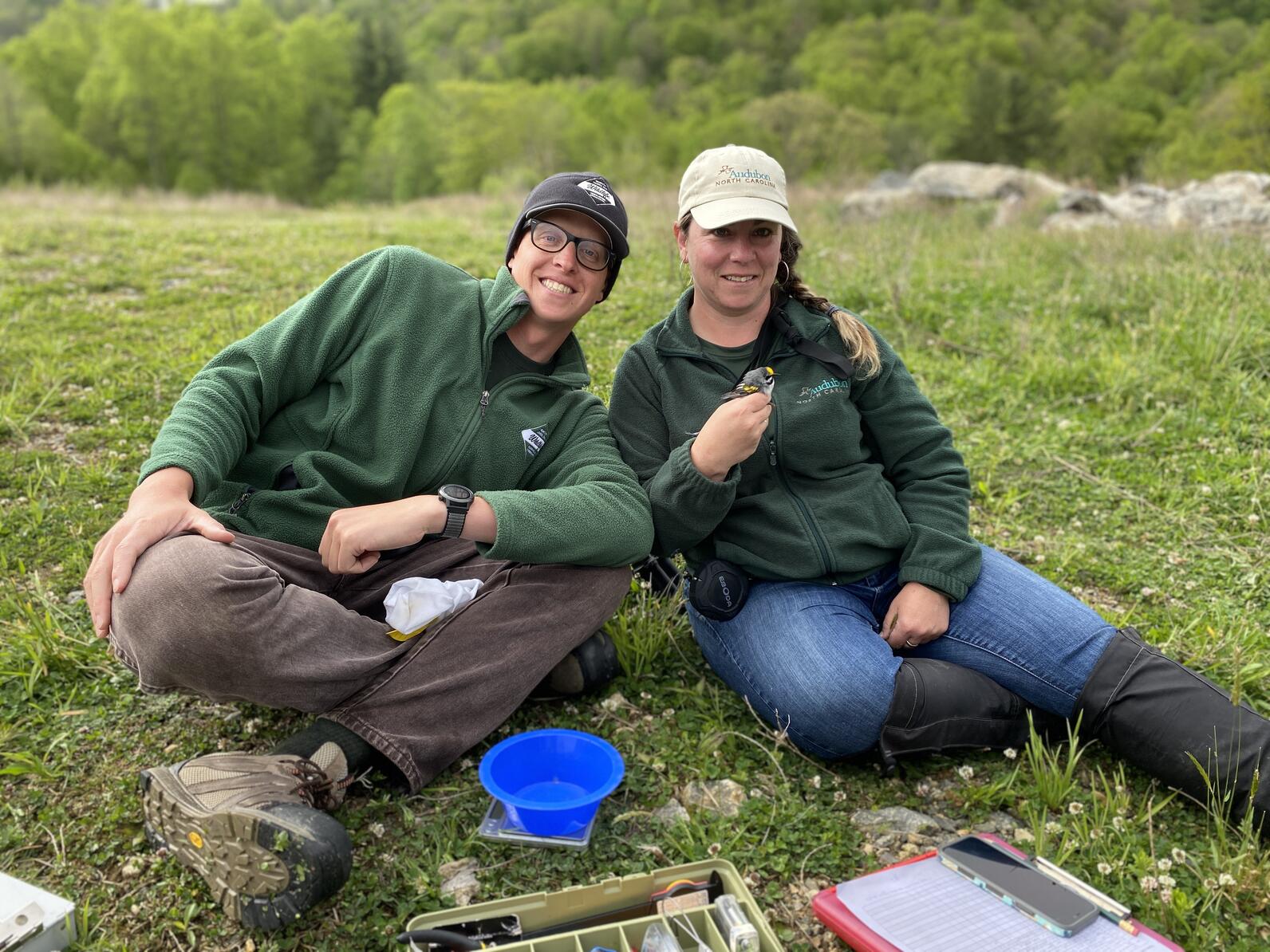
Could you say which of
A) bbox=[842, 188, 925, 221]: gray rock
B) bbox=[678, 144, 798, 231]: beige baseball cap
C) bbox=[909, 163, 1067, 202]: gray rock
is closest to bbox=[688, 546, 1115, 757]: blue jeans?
bbox=[678, 144, 798, 231]: beige baseball cap

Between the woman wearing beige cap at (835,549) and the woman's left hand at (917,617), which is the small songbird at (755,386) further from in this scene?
the woman's left hand at (917,617)

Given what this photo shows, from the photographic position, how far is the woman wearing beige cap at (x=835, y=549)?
267 cm

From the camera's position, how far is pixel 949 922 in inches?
81.1

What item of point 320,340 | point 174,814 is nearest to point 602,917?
point 174,814

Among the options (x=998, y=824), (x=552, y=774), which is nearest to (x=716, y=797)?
(x=552, y=774)

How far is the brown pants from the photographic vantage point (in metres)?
2.23

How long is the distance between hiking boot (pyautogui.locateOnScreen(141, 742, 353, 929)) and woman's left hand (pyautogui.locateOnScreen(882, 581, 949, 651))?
174 cm

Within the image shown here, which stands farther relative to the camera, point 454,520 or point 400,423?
point 400,423

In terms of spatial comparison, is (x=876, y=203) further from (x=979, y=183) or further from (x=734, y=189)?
(x=734, y=189)

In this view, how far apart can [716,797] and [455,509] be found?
3.78ft

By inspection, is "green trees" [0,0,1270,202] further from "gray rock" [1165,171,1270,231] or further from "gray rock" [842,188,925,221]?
"gray rock" [1165,171,1270,231]

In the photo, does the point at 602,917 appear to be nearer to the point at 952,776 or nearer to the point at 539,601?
the point at 539,601

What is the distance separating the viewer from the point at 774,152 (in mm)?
38719

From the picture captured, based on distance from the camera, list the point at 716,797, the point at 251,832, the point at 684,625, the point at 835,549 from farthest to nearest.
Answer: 1. the point at 684,625
2. the point at 835,549
3. the point at 716,797
4. the point at 251,832
